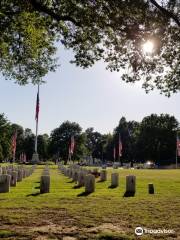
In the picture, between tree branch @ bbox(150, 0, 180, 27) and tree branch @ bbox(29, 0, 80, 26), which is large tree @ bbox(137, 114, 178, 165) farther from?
tree branch @ bbox(150, 0, 180, 27)

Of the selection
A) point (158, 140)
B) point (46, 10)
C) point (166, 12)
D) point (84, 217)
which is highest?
point (158, 140)

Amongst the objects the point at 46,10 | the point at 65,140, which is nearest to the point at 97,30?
the point at 46,10

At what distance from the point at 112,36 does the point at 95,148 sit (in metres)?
178

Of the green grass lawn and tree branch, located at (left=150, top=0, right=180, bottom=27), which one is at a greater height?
tree branch, located at (left=150, top=0, right=180, bottom=27)

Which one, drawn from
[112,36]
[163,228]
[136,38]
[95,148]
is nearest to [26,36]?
[112,36]

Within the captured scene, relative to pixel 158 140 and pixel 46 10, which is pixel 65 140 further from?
pixel 46 10

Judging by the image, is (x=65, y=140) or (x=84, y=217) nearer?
(x=84, y=217)

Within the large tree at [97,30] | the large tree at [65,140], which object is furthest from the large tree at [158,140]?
the large tree at [97,30]

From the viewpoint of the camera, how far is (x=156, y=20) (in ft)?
53.9

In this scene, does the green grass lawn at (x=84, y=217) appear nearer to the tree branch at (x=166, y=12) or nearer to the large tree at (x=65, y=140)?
the tree branch at (x=166, y=12)

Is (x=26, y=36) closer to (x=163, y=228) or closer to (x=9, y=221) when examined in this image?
(x=9, y=221)

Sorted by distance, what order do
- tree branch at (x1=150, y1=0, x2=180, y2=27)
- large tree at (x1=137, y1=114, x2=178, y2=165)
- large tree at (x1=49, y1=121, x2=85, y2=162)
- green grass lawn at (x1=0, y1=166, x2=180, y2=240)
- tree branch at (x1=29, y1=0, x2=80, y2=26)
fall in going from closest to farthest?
1. green grass lawn at (x1=0, y1=166, x2=180, y2=240)
2. tree branch at (x1=150, y1=0, x2=180, y2=27)
3. tree branch at (x1=29, y1=0, x2=80, y2=26)
4. large tree at (x1=137, y1=114, x2=178, y2=165)
5. large tree at (x1=49, y1=121, x2=85, y2=162)

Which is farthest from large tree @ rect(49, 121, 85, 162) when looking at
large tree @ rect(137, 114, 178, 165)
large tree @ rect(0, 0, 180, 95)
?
large tree @ rect(0, 0, 180, 95)

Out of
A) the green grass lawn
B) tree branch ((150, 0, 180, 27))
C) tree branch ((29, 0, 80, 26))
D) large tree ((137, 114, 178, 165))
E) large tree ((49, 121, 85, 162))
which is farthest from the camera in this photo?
large tree ((49, 121, 85, 162))
